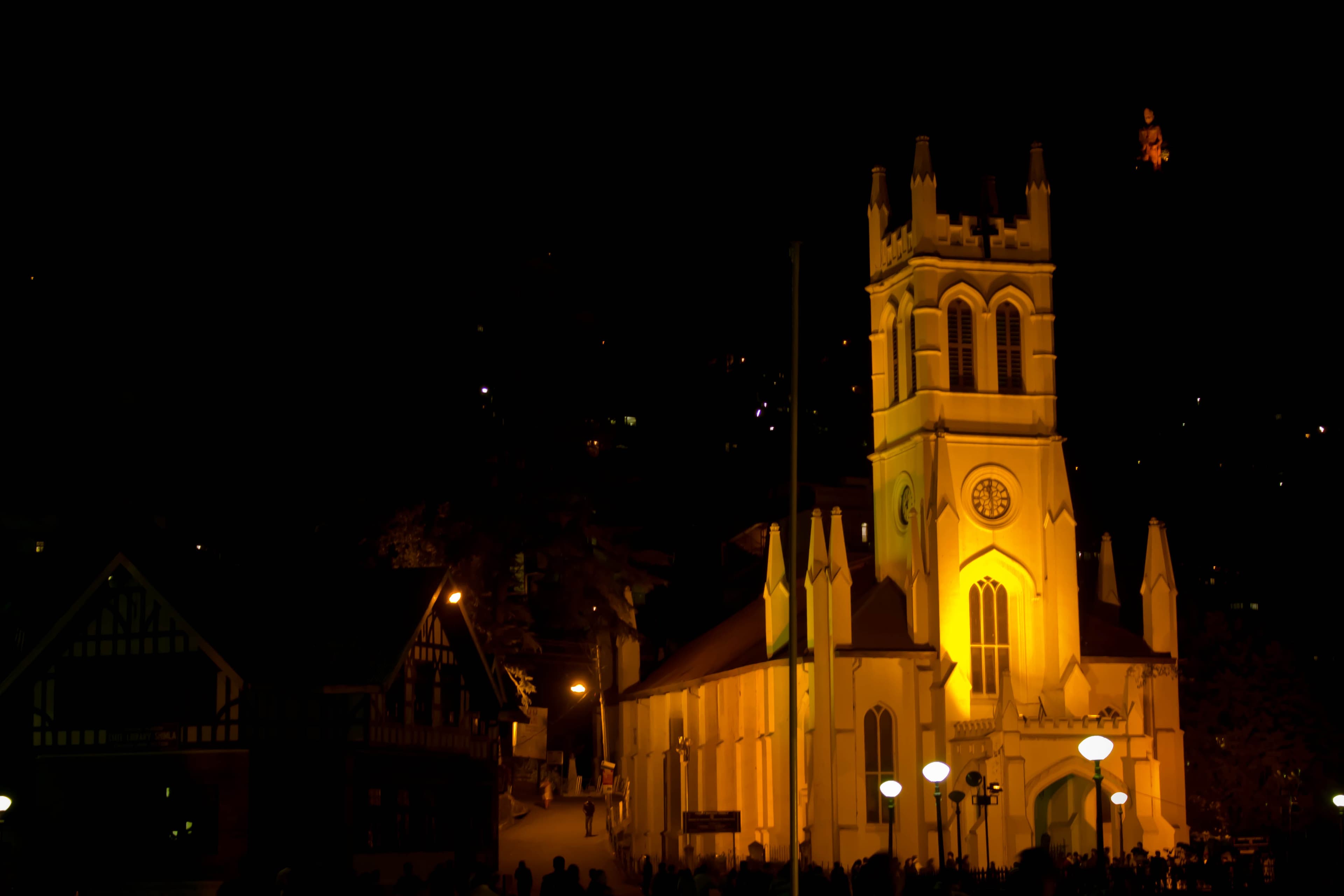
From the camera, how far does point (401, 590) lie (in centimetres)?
4028

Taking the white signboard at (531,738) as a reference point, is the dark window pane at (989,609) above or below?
above

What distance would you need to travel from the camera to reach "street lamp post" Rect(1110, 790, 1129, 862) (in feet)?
171

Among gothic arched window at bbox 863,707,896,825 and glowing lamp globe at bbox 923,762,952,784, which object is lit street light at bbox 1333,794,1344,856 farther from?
gothic arched window at bbox 863,707,896,825

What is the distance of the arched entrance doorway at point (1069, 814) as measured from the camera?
55.6 meters

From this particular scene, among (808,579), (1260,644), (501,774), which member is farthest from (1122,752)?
(501,774)

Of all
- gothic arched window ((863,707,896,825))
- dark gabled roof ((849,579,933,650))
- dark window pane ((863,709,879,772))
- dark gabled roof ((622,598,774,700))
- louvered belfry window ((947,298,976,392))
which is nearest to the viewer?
gothic arched window ((863,707,896,825))

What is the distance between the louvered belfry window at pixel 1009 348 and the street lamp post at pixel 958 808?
14274 millimetres

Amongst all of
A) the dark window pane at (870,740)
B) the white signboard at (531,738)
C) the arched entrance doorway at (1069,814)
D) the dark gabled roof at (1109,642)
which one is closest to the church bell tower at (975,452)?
the dark gabled roof at (1109,642)

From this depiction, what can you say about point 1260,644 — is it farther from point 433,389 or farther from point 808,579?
point 433,389

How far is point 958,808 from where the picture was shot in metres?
51.5

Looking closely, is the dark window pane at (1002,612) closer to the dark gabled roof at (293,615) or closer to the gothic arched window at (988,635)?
the gothic arched window at (988,635)

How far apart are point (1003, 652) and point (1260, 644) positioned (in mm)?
14208

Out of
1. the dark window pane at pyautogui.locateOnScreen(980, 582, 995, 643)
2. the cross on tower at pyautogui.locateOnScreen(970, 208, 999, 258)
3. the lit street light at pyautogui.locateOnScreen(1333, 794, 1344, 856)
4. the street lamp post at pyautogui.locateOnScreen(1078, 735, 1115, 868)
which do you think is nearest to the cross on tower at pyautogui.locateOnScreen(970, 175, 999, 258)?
the cross on tower at pyautogui.locateOnScreen(970, 208, 999, 258)

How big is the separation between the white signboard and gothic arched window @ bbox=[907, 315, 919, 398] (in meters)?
20.3
